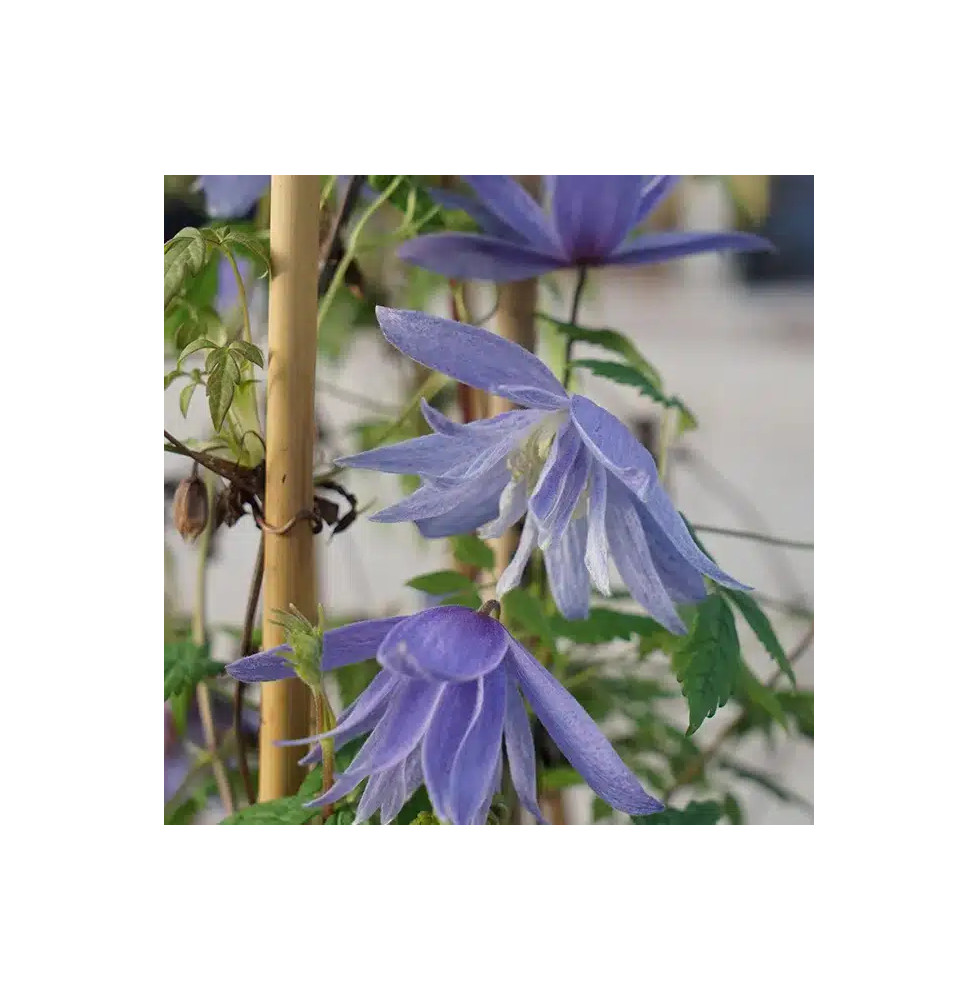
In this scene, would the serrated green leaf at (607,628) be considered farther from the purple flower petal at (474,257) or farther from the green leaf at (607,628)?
the purple flower petal at (474,257)

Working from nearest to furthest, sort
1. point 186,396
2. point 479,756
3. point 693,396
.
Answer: point 479,756 < point 186,396 < point 693,396

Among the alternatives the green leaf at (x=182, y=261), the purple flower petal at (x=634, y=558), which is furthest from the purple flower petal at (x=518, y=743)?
the green leaf at (x=182, y=261)

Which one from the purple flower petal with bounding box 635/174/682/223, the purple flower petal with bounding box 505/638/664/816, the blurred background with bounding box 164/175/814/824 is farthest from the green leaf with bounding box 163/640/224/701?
the purple flower petal with bounding box 635/174/682/223

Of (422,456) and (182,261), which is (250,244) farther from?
(422,456)

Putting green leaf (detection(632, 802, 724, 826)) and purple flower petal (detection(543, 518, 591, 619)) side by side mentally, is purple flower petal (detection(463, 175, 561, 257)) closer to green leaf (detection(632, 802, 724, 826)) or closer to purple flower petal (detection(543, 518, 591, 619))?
purple flower petal (detection(543, 518, 591, 619))

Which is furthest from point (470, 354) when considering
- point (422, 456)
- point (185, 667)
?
point (185, 667)

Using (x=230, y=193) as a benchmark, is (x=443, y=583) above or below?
below

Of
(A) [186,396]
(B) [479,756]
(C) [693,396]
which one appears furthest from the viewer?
(C) [693,396]
